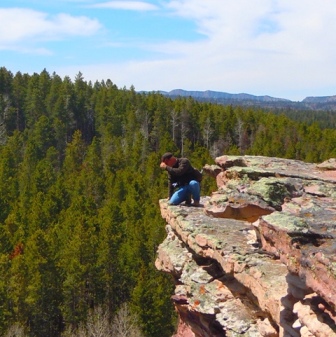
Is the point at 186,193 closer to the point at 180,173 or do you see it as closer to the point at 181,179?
the point at 181,179

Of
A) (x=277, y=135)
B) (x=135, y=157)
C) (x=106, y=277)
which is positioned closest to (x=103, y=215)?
(x=106, y=277)

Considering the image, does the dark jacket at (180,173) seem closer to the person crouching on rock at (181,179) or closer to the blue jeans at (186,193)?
the person crouching on rock at (181,179)

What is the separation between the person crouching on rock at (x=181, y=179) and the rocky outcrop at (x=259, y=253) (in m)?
0.48

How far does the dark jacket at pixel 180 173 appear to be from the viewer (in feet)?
45.7

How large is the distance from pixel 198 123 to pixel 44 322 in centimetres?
6269

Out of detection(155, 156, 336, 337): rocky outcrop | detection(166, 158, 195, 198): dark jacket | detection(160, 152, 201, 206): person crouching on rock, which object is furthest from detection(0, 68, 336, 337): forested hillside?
detection(155, 156, 336, 337): rocky outcrop

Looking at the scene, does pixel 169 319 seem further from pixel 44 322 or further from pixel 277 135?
pixel 277 135

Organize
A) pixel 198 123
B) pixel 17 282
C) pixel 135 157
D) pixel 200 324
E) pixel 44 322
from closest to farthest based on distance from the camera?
pixel 200 324, pixel 17 282, pixel 44 322, pixel 135 157, pixel 198 123

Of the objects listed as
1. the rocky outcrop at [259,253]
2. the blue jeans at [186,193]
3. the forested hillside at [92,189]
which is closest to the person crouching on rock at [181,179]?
the blue jeans at [186,193]

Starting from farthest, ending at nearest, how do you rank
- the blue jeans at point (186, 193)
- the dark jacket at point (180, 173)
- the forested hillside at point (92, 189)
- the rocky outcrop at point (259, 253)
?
the forested hillside at point (92, 189)
the blue jeans at point (186, 193)
the dark jacket at point (180, 173)
the rocky outcrop at point (259, 253)

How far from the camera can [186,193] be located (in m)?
14.6

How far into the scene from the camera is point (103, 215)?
4734cm

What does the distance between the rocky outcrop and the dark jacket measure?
2.43 feet

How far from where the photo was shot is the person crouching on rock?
45.8ft
